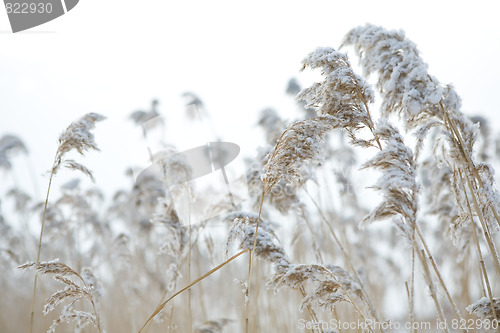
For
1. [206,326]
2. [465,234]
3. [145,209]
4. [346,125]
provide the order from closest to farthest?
[346,125]
[206,326]
[465,234]
[145,209]

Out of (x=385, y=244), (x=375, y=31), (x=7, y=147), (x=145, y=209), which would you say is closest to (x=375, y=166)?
(x=375, y=31)

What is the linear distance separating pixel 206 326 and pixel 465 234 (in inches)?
71.3

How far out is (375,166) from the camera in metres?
1.65

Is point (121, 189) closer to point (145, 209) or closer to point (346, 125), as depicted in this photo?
point (145, 209)

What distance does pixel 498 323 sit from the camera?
167 cm

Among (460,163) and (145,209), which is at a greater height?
(145,209)

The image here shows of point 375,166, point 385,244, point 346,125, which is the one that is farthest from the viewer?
point 385,244

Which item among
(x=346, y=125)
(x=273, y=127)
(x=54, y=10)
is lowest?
(x=346, y=125)

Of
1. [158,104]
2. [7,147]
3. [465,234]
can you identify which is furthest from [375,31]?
[7,147]

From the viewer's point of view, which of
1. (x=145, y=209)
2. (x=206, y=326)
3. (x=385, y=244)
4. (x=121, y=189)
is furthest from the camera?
(x=385, y=244)

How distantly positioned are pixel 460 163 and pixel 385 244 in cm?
577

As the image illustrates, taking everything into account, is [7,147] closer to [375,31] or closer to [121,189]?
[121,189]

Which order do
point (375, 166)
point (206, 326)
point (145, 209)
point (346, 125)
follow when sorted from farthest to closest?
point (145, 209), point (206, 326), point (346, 125), point (375, 166)

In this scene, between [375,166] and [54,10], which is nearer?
[375,166]
